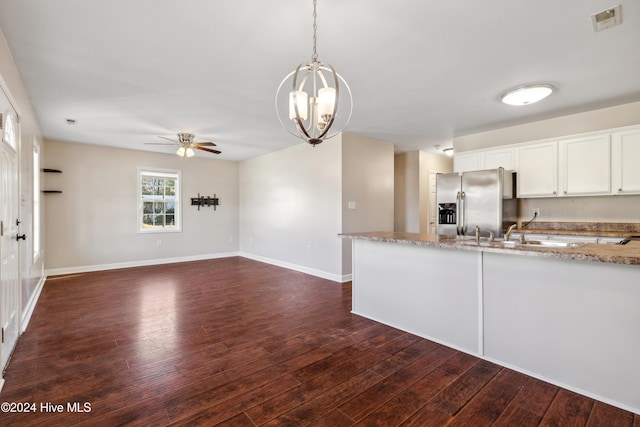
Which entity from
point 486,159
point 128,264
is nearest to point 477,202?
point 486,159

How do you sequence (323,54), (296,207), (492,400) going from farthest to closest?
(296,207) < (323,54) < (492,400)

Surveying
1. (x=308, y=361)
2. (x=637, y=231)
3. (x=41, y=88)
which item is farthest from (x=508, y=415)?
(x=41, y=88)

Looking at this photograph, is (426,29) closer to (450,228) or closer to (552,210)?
(450,228)

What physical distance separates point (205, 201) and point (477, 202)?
6009 millimetres

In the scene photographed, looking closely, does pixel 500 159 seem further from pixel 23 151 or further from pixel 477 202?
pixel 23 151

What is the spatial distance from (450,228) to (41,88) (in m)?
5.53

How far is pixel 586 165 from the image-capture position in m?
3.73

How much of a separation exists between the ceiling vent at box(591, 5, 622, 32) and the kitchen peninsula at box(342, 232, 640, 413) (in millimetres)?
1583

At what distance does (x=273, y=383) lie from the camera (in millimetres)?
2068

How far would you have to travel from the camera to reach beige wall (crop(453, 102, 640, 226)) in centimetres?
365

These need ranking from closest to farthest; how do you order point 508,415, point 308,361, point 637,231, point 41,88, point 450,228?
point 508,415 → point 308,361 → point 41,88 → point 637,231 → point 450,228

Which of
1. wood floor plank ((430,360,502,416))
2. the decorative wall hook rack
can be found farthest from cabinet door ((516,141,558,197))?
the decorative wall hook rack

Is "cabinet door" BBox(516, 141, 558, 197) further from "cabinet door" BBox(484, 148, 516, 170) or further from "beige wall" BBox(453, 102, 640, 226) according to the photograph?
"beige wall" BBox(453, 102, 640, 226)

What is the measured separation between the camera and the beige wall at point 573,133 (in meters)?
3.65
